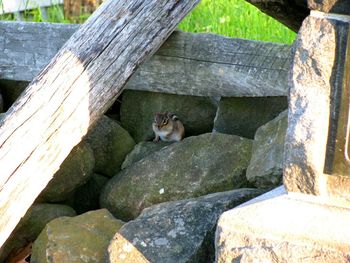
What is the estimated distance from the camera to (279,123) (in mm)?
4918

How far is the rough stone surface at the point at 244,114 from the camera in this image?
545 cm

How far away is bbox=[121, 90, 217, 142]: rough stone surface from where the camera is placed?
19.4ft

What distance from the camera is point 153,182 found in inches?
208

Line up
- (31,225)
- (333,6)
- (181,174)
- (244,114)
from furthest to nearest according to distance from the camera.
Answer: (244,114), (31,225), (181,174), (333,6)

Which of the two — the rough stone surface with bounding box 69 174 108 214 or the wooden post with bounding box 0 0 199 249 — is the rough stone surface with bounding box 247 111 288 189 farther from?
the rough stone surface with bounding box 69 174 108 214

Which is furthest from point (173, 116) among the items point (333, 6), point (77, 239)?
point (333, 6)

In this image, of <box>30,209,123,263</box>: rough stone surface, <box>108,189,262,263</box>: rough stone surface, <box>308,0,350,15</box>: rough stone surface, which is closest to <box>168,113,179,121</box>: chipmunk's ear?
<box>30,209,123,263</box>: rough stone surface

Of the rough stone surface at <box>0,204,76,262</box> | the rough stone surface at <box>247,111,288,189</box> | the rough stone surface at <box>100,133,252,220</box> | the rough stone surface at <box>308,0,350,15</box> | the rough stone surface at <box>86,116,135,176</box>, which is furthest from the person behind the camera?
the rough stone surface at <box>86,116,135,176</box>

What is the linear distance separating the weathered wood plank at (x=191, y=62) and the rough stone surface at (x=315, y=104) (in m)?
1.75

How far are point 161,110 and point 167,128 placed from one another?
30cm

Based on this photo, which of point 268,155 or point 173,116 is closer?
point 268,155

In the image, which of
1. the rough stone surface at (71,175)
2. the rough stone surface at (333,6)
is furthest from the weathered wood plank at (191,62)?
the rough stone surface at (333,6)

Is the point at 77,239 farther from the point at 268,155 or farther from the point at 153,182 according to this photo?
the point at 268,155

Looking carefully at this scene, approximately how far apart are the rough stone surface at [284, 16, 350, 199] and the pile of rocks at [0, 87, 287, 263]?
100cm
